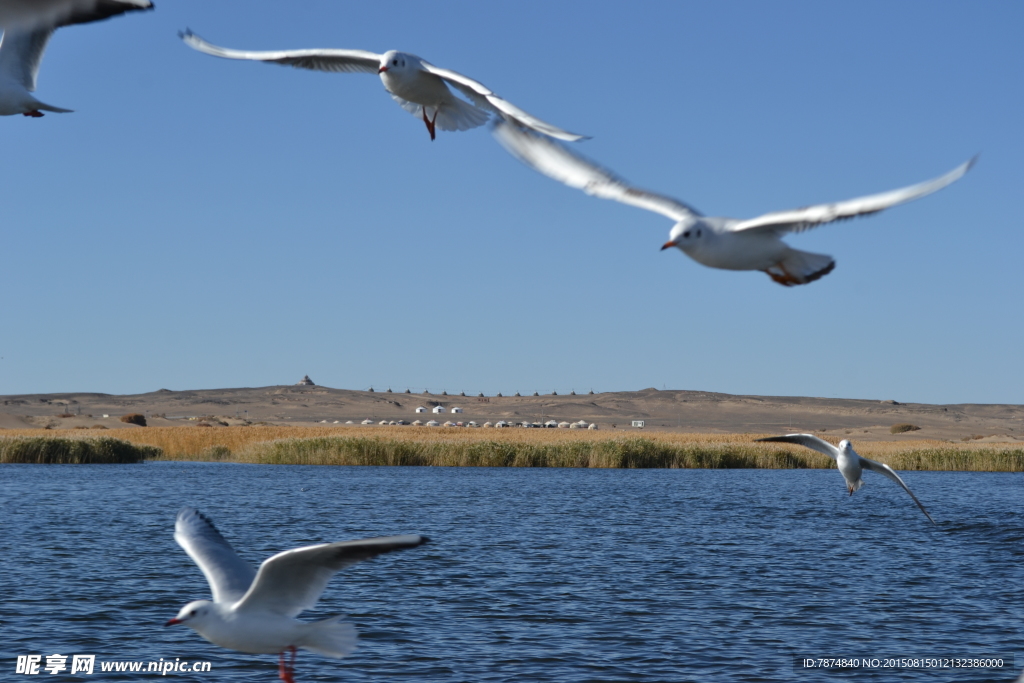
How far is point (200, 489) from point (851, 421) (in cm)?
13433

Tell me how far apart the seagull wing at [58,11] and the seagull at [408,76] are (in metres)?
2.60

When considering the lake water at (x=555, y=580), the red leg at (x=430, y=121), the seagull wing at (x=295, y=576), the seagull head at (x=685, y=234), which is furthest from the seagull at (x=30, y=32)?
the lake water at (x=555, y=580)

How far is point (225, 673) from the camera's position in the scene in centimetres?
1639

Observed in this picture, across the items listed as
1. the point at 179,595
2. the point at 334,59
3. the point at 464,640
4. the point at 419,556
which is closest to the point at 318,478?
the point at 419,556

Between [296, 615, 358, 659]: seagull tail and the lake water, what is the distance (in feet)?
30.1

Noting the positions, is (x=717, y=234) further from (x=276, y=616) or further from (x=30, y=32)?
(x=30, y=32)

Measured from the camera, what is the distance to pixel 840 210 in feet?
16.4

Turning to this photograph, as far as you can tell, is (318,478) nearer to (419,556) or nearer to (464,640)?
(419,556)

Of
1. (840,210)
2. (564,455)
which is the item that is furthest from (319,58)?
(564,455)

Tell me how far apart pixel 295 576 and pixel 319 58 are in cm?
390

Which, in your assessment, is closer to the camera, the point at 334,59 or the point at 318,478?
the point at 334,59

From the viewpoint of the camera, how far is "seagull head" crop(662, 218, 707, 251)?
559cm

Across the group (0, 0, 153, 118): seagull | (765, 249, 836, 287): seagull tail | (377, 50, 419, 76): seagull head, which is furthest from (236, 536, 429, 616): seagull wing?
(377, 50, 419, 76): seagull head

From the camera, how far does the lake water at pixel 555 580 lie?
17.4 meters
